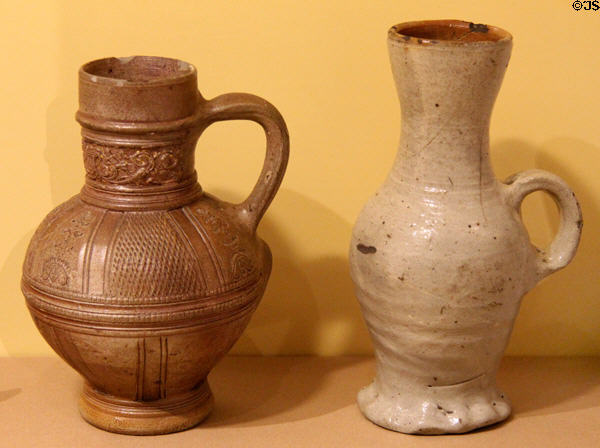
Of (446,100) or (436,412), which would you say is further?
(436,412)

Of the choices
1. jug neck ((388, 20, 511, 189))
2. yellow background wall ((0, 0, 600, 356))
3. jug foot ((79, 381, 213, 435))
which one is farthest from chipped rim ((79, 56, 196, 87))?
jug foot ((79, 381, 213, 435))

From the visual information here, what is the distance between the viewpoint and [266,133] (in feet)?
5.60

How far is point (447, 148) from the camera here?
5.31ft

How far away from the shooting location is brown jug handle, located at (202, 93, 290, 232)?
1663 millimetres

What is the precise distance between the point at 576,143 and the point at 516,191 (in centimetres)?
29

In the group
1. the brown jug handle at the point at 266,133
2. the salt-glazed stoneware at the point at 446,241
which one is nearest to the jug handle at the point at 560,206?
the salt-glazed stoneware at the point at 446,241

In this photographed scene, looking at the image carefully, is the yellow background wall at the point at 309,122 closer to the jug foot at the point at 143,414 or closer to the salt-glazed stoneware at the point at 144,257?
the salt-glazed stoneware at the point at 144,257

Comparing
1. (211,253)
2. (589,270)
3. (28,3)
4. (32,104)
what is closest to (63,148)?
(32,104)

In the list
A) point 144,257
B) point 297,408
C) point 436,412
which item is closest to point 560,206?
point 436,412

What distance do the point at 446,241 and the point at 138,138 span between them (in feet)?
1.42

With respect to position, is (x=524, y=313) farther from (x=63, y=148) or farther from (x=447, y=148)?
(x=63, y=148)

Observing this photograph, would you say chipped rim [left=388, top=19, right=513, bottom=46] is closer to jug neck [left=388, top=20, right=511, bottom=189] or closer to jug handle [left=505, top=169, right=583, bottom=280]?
jug neck [left=388, top=20, right=511, bottom=189]

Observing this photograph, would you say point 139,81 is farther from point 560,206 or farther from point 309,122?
point 560,206

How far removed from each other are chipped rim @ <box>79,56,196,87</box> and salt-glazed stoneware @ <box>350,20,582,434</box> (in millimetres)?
285
